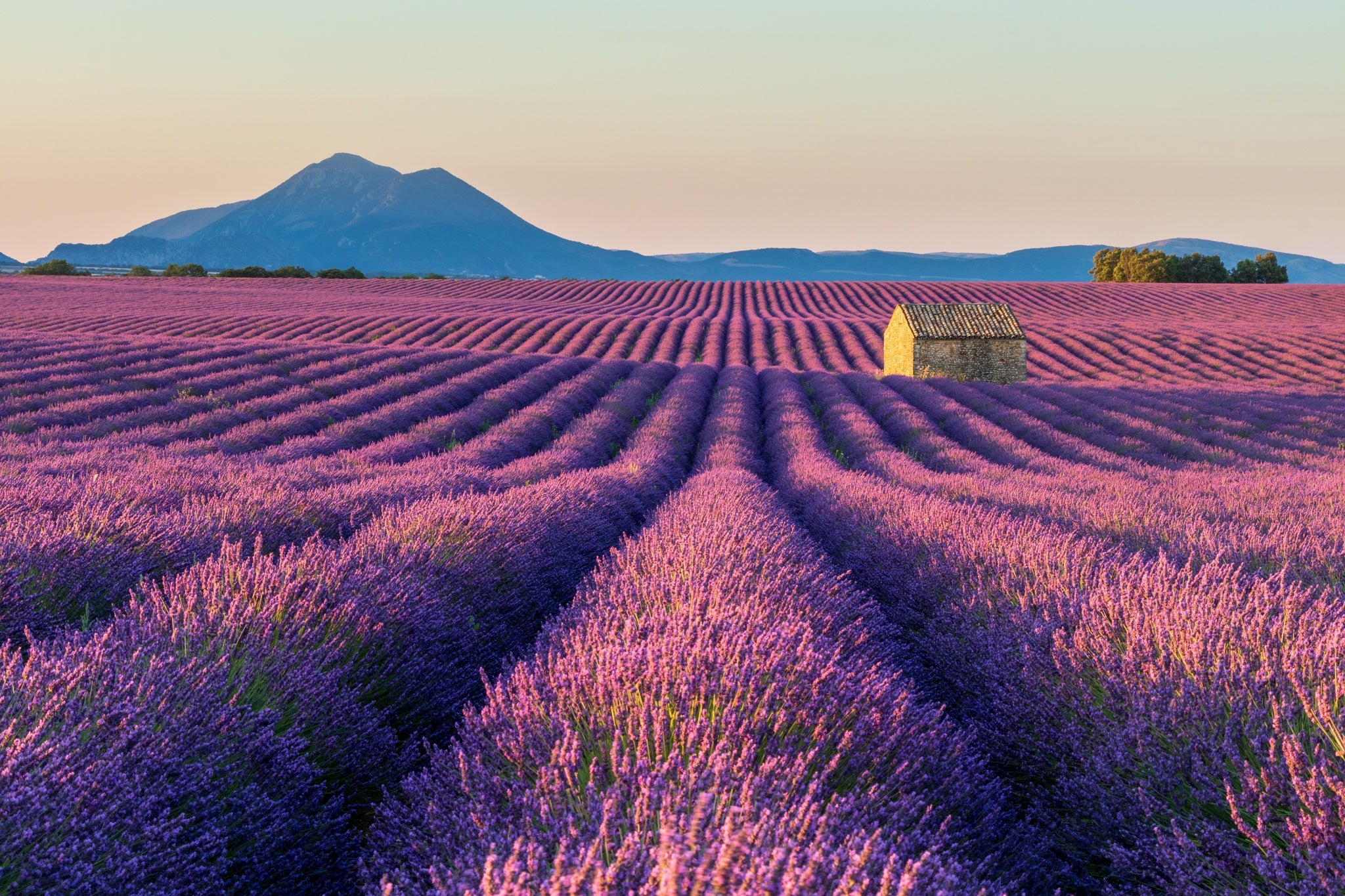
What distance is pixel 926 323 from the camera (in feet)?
85.9

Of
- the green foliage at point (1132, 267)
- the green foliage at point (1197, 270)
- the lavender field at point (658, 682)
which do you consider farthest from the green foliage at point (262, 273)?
the green foliage at point (1197, 270)

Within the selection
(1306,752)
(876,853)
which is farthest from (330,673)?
(1306,752)

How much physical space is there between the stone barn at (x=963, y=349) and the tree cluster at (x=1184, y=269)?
47101mm

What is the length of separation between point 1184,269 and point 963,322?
53.0 m

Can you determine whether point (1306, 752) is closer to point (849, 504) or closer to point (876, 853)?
point (876, 853)

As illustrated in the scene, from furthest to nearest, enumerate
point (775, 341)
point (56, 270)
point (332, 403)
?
point (56, 270) < point (775, 341) < point (332, 403)

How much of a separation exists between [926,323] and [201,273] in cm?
6267

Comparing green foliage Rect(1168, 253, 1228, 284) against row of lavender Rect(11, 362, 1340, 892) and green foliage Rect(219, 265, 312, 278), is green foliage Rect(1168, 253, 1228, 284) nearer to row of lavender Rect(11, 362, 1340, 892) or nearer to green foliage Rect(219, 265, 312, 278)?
row of lavender Rect(11, 362, 1340, 892)

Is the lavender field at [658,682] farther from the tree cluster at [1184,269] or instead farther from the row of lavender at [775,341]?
the tree cluster at [1184,269]

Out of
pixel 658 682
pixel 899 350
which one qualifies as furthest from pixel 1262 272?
pixel 658 682

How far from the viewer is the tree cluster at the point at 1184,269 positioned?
64750 mm

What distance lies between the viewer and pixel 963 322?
26547mm

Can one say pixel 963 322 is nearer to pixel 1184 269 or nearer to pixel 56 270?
pixel 1184 269

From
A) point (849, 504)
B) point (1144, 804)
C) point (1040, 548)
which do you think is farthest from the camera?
point (849, 504)
